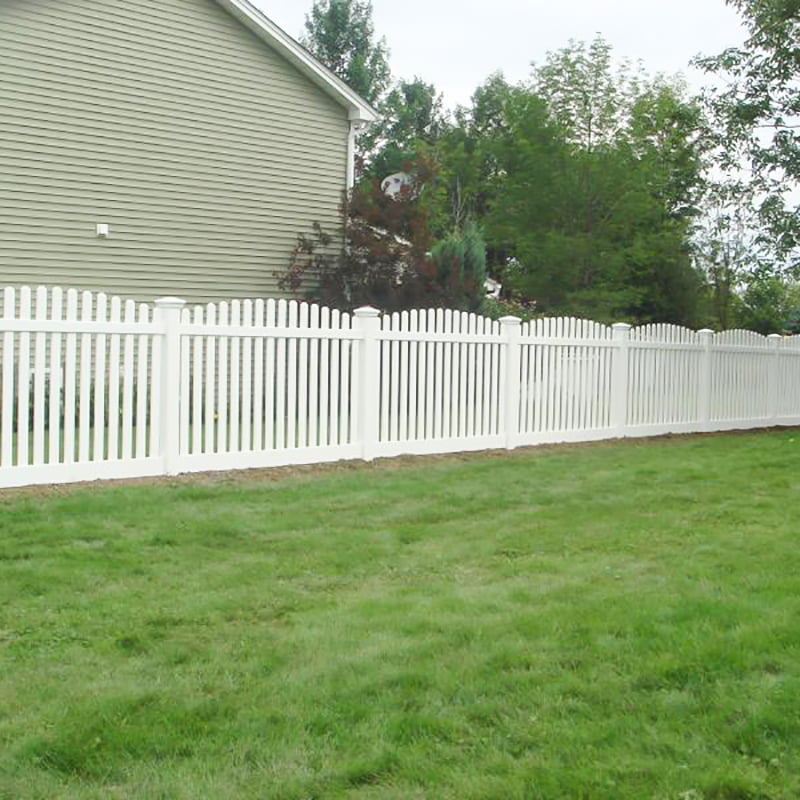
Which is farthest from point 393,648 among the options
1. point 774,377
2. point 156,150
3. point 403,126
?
point 403,126

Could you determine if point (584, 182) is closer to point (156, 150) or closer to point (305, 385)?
point (156, 150)

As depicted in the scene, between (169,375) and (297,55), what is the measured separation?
8777mm

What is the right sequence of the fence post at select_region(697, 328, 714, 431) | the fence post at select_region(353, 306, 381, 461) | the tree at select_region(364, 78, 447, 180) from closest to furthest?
1. the fence post at select_region(353, 306, 381, 461)
2. the fence post at select_region(697, 328, 714, 431)
3. the tree at select_region(364, 78, 447, 180)

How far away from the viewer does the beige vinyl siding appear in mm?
12992

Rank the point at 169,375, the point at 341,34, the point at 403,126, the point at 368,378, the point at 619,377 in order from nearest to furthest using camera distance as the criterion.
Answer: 1. the point at 169,375
2. the point at 368,378
3. the point at 619,377
4. the point at 341,34
5. the point at 403,126

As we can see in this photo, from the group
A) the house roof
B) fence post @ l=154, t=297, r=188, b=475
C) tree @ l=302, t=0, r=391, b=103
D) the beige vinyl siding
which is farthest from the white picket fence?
tree @ l=302, t=0, r=391, b=103

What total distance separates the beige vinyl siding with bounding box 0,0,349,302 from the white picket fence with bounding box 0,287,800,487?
10.3 feet

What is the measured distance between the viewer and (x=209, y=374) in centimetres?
841

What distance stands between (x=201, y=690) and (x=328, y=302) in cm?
1197

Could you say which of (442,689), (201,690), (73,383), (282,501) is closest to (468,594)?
(442,689)

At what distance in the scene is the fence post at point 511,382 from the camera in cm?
1080

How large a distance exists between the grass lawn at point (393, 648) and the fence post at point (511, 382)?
350cm

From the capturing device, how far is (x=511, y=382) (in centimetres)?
1086

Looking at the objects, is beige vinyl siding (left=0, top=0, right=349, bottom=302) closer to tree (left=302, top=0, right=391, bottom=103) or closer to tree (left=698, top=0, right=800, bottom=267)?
tree (left=698, top=0, right=800, bottom=267)
